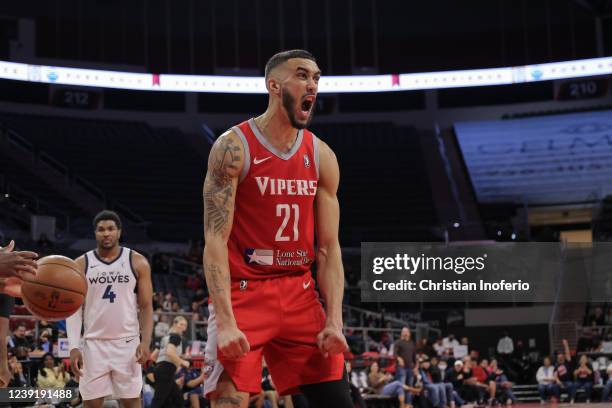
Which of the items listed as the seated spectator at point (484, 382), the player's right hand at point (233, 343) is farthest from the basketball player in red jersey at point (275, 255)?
the seated spectator at point (484, 382)

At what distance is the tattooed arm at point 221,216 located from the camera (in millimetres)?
4047

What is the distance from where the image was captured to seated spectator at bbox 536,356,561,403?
17.7 meters

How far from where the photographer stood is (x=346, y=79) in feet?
107

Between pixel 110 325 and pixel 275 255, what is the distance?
121 inches

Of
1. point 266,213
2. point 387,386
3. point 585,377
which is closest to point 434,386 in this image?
point 387,386

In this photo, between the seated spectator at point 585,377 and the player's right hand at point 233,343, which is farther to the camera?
the seated spectator at point 585,377

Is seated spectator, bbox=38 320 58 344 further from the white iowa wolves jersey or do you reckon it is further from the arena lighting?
the arena lighting

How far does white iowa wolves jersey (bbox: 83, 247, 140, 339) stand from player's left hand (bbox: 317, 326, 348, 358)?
3.17 m

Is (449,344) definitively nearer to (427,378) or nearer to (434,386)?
(427,378)

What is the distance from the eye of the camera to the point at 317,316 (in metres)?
4.31

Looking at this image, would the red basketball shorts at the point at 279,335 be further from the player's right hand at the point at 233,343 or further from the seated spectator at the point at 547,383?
the seated spectator at the point at 547,383

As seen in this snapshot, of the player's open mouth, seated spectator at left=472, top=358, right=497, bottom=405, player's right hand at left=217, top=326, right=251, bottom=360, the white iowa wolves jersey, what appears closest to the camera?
player's right hand at left=217, top=326, right=251, bottom=360

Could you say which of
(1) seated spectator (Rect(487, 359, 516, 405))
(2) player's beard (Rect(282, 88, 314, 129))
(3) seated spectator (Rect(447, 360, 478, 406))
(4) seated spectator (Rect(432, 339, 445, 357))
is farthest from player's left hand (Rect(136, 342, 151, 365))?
(4) seated spectator (Rect(432, 339, 445, 357))

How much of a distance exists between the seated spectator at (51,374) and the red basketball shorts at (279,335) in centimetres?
870
